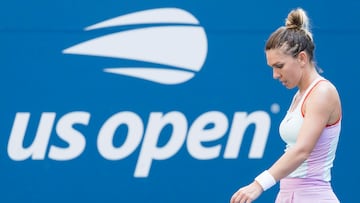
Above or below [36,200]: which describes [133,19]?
above

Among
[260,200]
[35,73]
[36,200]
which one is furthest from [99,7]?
[260,200]

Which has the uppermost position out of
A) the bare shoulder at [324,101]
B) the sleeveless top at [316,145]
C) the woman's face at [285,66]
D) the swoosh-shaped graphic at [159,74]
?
the swoosh-shaped graphic at [159,74]

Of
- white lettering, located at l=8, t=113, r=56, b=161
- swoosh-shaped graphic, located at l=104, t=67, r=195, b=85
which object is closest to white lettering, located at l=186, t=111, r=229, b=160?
swoosh-shaped graphic, located at l=104, t=67, r=195, b=85

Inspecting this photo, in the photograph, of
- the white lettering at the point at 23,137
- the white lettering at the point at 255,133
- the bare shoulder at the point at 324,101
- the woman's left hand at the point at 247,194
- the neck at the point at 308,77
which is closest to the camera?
the woman's left hand at the point at 247,194

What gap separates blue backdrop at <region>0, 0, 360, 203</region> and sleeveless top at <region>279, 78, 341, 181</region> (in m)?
1.53

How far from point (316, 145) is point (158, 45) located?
1683 millimetres

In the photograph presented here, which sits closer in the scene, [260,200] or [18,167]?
[18,167]

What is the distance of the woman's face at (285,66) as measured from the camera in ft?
9.89

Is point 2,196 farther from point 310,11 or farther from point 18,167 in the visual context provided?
point 310,11

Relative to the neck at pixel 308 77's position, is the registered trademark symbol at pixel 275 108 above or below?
above

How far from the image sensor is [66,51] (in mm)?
4340

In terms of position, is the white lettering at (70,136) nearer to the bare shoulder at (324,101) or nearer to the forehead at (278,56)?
the forehead at (278,56)

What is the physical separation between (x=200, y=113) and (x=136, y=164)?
437 mm

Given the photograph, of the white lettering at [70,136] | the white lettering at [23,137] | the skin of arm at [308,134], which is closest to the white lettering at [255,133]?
the white lettering at [70,136]
